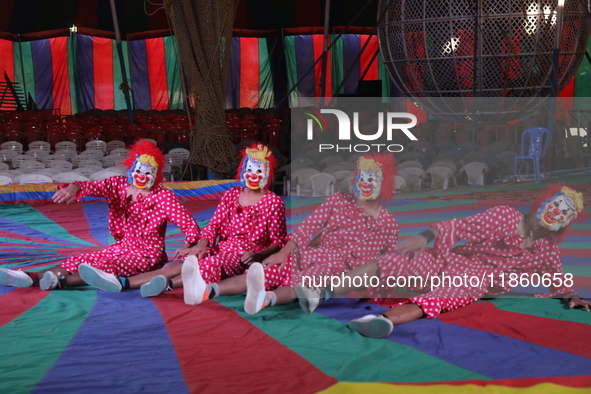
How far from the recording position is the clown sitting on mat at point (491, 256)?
9.66ft

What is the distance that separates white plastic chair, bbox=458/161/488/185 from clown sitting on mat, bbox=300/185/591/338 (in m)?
3.48

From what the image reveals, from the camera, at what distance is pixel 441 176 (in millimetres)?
6488

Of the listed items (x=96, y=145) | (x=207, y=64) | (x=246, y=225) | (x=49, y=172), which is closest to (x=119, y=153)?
(x=49, y=172)

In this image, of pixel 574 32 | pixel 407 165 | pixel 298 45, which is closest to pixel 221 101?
pixel 407 165

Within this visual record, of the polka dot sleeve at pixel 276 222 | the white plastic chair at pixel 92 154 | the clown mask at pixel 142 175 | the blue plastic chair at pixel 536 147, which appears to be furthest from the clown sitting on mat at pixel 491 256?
the white plastic chair at pixel 92 154

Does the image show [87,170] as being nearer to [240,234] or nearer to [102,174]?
[102,174]

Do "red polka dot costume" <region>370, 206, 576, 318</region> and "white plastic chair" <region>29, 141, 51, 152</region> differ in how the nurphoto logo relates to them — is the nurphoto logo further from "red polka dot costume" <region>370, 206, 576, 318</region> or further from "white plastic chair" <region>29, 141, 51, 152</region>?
"white plastic chair" <region>29, 141, 51, 152</region>

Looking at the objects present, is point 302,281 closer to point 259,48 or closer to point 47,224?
point 47,224

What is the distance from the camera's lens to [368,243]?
3.21 metres

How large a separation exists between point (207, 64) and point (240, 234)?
11.2ft

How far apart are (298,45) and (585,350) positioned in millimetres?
15286

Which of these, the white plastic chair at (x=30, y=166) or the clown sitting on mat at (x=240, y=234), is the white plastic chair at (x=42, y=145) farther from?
the clown sitting on mat at (x=240, y=234)

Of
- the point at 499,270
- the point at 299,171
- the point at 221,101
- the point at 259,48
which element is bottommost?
the point at 499,270

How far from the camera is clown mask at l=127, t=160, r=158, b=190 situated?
11.8ft
